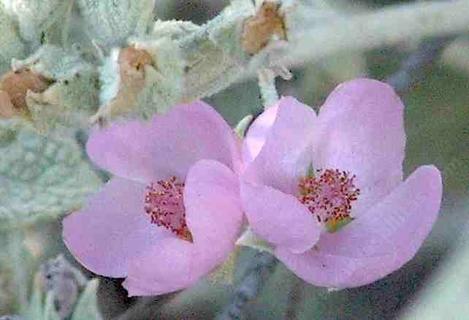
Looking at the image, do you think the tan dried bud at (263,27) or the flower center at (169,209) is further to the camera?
the flower center at (169,209)

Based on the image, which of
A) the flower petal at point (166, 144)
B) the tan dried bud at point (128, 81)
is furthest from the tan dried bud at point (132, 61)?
the flower petal at point (166, 144)

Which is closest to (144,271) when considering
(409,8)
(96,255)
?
(96,255)

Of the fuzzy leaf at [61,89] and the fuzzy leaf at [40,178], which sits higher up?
the fuzzy leaf at [61,89]

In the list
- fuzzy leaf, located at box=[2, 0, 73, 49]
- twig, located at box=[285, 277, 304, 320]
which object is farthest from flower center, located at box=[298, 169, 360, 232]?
→ twig, located at box=[285, 277, 304, 320]

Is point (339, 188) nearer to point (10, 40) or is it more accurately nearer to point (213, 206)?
point (213, 206)

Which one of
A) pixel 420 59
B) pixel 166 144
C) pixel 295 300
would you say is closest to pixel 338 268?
pixel 166 144

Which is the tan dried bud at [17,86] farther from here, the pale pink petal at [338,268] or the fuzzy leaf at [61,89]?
the pale pink petal at [338,268]
